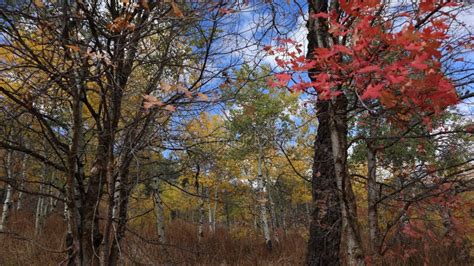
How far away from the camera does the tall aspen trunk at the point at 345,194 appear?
1.89 metres

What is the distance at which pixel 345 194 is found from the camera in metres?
1.94

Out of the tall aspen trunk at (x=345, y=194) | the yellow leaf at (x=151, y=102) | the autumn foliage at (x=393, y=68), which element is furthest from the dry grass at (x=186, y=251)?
the autumn foliage at (x=393, y=68)

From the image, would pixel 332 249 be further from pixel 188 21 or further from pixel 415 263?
pixel 415 263

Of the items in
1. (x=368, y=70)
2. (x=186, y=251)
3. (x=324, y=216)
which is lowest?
(x=186, y=251)

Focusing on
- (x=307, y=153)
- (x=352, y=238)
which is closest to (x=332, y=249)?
(x=352, y=238)

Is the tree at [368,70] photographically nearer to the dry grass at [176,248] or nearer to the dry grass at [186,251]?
the dry grass at [186,251]

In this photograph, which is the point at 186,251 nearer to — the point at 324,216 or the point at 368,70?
the point at 324,216

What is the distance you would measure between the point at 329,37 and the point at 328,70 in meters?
0.56

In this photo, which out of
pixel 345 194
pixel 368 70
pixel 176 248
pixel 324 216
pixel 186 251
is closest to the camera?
pixel 368 70

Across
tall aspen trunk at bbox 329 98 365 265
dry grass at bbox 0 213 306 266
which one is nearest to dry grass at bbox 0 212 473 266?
dry grass at bbox 0 213 306 266

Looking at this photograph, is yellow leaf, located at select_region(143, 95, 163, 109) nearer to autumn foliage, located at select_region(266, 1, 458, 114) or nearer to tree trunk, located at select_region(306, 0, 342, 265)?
autumn foliage, located at select_region(266, 1, 458, 114)

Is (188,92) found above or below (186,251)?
above

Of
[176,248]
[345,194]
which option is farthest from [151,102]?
[176,248]

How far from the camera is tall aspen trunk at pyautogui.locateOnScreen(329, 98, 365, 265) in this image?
1.89 metres
